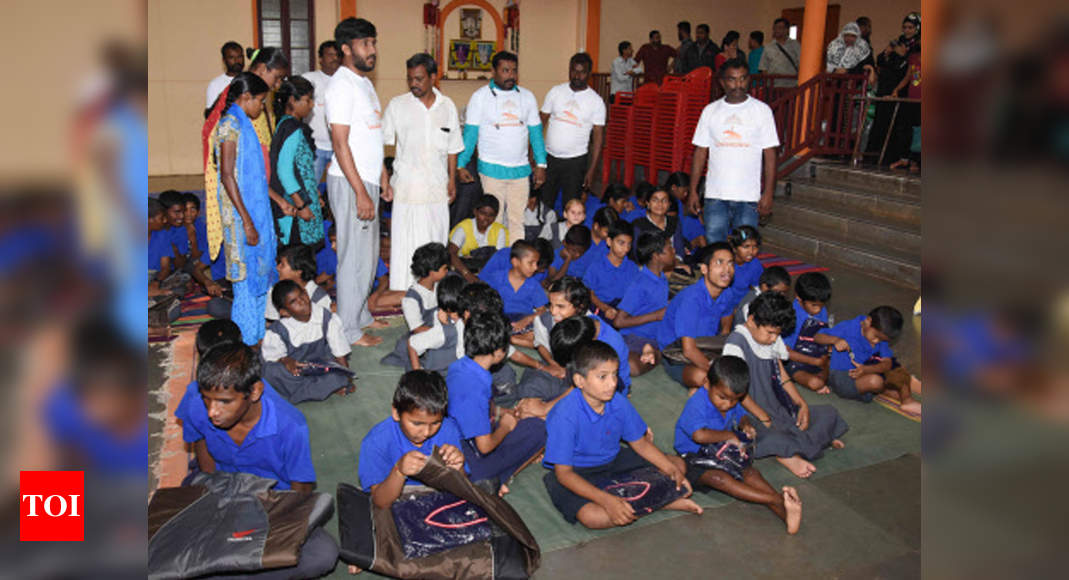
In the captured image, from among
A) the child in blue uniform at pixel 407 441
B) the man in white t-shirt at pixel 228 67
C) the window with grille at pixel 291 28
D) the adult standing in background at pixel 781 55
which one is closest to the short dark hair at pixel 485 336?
the child in blue uniform at pixel 407 441

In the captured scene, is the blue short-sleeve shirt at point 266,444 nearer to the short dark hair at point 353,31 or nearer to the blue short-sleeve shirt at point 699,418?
the blue short-sleeve shirt at point 699,418

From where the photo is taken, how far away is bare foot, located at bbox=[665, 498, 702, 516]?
10.1 ft

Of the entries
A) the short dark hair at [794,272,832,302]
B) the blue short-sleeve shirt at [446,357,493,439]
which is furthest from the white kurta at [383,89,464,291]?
the short dark hair at [794,272,832,302]

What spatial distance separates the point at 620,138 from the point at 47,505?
10183 millimetres

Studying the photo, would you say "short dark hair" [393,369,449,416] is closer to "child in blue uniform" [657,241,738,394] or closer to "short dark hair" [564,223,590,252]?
"child in blue uniform" [657,241,738,394]


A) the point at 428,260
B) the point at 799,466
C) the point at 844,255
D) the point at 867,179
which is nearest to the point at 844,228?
the point at 844,255

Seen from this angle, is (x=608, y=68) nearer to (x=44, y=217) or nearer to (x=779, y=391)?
(x=779, y=391)

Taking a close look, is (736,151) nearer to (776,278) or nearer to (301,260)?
(776,278)

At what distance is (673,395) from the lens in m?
4.24

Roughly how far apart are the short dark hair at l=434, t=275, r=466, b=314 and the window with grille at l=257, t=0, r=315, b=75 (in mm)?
8716

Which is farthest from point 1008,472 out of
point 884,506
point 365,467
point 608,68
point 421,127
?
point 608,68

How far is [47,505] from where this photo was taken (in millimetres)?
561

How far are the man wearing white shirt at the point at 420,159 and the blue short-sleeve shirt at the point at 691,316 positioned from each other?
1655mm

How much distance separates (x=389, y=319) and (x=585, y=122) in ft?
8.82
